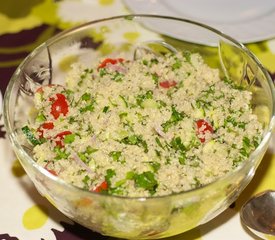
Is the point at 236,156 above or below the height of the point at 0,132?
above

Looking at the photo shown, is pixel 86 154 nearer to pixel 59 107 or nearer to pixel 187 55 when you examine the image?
pixel 59 107

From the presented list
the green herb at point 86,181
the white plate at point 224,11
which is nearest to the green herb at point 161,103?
the green herb at point 86,181

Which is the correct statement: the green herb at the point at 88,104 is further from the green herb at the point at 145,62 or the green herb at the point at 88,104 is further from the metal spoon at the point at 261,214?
the metal spoon at the point at 261,214

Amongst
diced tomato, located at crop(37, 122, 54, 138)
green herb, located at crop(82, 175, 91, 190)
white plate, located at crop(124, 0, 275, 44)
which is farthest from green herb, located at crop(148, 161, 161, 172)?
white plate, located at crop(124, 0, 275, 44)

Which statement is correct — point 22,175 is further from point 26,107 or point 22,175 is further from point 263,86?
point 263,86

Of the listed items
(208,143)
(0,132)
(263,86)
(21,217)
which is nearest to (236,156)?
(208,143)

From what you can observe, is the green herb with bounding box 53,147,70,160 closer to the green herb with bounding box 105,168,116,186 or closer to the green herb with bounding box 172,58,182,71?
the green herb with bounding box 105,168,116,186

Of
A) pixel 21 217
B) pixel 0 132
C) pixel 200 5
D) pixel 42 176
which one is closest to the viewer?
pixel 42 176

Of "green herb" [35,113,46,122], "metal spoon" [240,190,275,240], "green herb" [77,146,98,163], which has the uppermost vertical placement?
"green herb" [77,146,98,163]

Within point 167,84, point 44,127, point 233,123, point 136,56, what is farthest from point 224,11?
point 44,127
